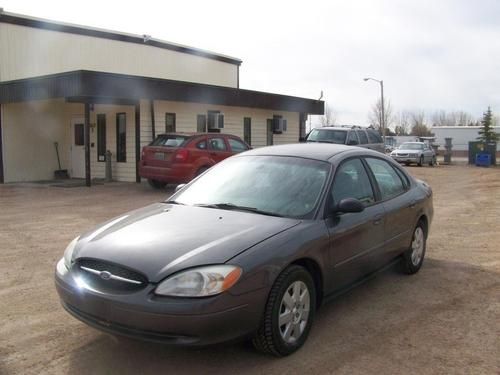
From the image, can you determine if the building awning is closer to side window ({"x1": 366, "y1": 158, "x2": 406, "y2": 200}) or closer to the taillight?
the taillight

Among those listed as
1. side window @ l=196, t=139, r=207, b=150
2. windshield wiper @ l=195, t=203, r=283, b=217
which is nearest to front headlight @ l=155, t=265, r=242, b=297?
windshield wiper @ l=195, t=203, r=283, b=217

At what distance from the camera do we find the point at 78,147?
18.2 m

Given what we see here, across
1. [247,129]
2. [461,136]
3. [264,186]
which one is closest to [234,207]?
[264,186]

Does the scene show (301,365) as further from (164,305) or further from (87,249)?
(87,249)

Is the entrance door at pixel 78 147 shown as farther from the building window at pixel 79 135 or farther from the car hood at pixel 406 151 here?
the car hood at pixel 406 151

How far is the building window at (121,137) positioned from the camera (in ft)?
55.1

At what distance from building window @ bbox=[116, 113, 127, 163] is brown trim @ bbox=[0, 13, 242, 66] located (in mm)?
5044

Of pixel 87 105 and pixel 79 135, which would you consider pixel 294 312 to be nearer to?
pixel 87 105

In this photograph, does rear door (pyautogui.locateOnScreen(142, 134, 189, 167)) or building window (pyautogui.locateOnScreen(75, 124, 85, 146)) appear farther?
building window (pyautogui.locateOnScreen(75, 124, 85, 146))

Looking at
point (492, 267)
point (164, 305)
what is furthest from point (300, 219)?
point (492, 267)

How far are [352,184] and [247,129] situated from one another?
53.9 feet

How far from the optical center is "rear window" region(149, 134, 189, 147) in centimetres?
1322

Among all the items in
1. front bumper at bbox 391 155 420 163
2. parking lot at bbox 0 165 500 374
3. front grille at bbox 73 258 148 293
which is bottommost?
parking lot at bbox 0 165 500 374

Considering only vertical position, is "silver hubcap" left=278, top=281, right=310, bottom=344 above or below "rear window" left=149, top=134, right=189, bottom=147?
below
